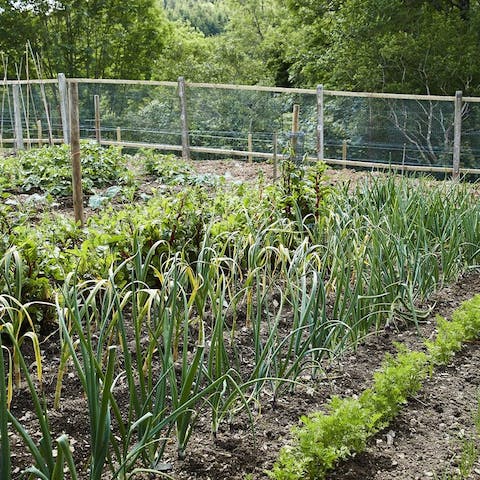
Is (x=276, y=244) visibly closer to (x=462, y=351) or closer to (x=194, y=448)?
(x=462, y=351)

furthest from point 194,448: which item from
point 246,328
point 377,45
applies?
point 377,45

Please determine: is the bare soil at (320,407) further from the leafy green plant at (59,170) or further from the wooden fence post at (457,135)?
the wooden fence post at (457,135)

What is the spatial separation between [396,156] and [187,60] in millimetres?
12646

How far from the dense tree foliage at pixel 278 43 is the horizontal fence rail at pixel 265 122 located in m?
3.69

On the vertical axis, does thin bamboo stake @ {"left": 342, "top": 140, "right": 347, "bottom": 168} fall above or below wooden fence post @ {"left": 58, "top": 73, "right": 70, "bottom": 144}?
below

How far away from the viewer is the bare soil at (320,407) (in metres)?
2.57

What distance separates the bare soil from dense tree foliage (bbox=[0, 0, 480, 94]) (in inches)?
554

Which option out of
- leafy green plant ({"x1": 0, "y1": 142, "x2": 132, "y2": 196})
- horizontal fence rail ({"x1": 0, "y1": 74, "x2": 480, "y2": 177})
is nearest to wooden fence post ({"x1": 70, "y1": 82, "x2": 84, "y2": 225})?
leafy green plant ({"x1": 0, "y1": 142, "x2": 132, "y2": 196})

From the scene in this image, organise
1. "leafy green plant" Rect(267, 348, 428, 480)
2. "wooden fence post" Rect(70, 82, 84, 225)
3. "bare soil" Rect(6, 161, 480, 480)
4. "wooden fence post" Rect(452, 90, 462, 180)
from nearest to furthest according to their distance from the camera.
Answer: "leafy green plant" Rect(267, 348, 428, 480)
"bare soil" Rect(6, 161, 480, 480)
"wooden fence post" Rect(70, 82, 84, 225)
"wooden fence post" Rect(452, 90, 462, 180)

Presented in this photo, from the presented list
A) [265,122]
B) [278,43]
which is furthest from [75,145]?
[278,43]

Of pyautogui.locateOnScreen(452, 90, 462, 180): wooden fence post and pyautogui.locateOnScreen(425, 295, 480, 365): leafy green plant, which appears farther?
pyautogui.locateOnScreen(452, 90, 462, 180): wooden fence post

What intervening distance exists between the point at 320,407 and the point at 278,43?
22.1 m

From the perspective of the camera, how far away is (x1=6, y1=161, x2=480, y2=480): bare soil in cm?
257

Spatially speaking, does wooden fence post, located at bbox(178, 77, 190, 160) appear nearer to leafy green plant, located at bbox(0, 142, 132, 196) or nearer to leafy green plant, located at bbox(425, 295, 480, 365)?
leafy green plant, located at bbox(0, 142, 132, 196)
